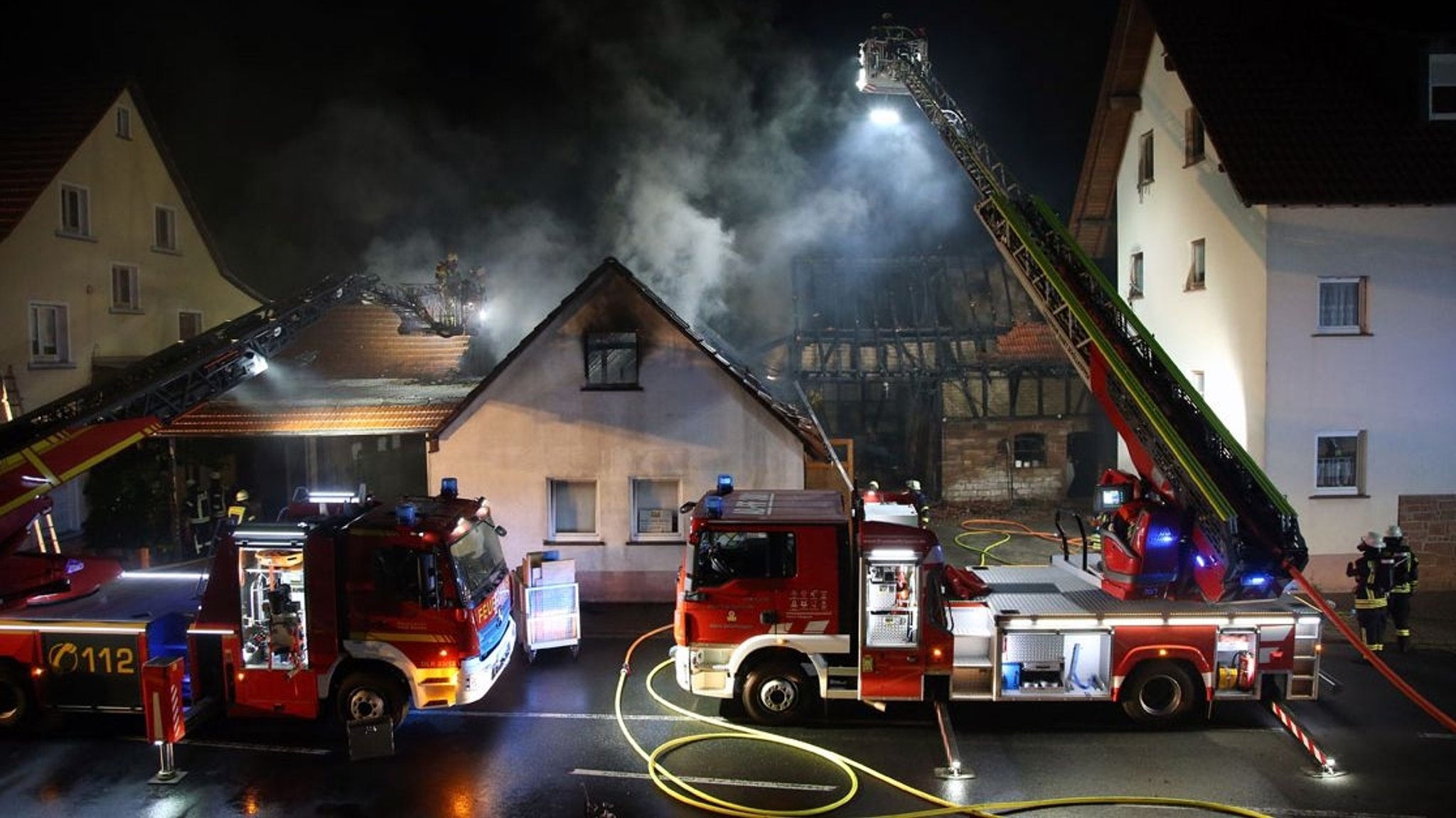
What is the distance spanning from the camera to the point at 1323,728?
407 inches

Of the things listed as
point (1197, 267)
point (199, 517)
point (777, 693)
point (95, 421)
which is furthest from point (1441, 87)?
point (199, 517)

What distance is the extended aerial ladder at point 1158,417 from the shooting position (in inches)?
405

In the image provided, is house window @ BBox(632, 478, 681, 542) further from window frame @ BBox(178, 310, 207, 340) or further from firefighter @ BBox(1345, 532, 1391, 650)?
window frame @ BBox(178, 310, 207, 340)

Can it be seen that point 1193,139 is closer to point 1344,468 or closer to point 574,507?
point 1344,468

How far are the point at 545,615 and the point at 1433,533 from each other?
1436cm

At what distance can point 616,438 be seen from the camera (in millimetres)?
15672

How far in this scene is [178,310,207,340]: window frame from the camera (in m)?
25.0

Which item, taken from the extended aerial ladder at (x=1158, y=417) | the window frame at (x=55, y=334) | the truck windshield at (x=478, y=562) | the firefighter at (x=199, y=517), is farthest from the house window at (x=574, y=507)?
the window frame at (x=55, y=334)

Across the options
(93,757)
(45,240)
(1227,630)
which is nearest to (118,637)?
(93,757)

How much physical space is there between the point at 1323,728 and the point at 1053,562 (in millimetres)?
3385

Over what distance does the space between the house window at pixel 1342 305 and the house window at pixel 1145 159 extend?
4.83 metres

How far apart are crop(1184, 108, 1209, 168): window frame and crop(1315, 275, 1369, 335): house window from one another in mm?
3202

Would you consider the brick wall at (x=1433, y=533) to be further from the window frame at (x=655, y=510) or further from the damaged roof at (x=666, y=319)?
the window frame at (x=655, y=510)

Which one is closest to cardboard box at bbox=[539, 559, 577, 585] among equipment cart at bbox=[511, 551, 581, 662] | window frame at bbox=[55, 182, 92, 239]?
equipment cart at bbox=[511, 551, 581, 662]
